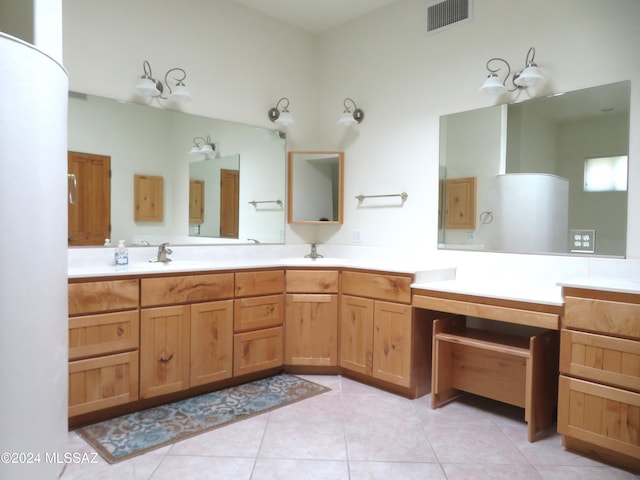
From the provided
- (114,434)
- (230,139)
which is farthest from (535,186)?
(114,434)

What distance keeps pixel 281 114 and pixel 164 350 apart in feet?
7.06

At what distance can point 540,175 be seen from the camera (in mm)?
2693

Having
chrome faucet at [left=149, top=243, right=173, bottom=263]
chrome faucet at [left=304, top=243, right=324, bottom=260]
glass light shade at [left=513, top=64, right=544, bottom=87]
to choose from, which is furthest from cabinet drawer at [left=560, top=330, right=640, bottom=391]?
chrome faucet at [left=149, top=243, right=173, bottom=263]

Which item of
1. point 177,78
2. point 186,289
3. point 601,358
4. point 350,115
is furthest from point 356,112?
point 601,358

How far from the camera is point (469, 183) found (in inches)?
119

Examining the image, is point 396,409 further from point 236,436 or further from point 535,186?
point 535,186

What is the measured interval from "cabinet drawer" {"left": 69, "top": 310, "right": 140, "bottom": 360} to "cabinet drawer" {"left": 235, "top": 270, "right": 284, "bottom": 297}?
28.5 inches

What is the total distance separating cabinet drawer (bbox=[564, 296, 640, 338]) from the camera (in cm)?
195

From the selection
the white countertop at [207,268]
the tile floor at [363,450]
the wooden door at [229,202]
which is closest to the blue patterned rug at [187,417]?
the tile floor at [363,450]

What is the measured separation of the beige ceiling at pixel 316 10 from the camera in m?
3.55

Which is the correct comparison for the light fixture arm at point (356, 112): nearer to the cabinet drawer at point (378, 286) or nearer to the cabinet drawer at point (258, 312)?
the cabinet drawer at point (378, 286)

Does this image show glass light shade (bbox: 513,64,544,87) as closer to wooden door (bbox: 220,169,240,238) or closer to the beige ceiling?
the beige ceiling

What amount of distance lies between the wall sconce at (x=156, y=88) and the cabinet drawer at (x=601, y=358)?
281 centimetres

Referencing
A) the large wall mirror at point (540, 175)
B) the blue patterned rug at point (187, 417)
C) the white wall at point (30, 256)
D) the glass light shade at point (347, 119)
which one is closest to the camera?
the white wall at point (30, 256)
